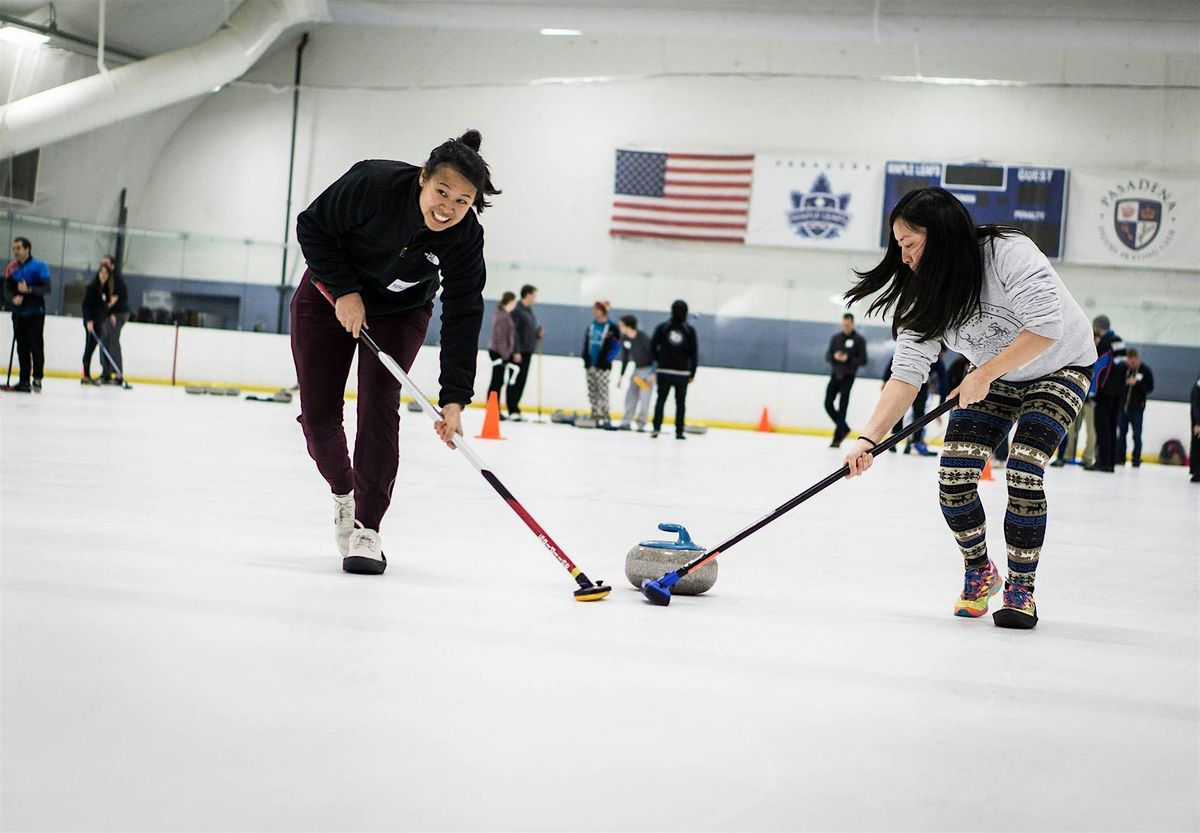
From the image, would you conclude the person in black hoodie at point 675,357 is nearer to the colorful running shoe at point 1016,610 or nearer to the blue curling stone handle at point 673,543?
the blue curling stone handle at point 673,543

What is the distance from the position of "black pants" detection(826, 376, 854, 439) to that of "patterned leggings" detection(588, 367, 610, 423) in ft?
8.07

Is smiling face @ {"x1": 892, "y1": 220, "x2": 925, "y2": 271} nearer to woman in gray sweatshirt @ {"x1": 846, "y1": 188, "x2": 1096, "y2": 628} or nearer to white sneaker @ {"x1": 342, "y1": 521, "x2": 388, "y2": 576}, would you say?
woman in gray sweatshirt @ {"x1": 846, "y1": 188, "x2": 1096, "y2": 628}

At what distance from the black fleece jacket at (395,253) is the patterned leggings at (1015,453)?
1299 mm

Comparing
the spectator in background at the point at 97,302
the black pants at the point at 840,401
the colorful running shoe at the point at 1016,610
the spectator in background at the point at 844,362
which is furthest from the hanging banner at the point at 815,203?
the colorful running shoe at the point at 1016,610

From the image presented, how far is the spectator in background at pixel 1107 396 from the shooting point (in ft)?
40.9

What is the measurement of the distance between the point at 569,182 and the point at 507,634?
16.8m

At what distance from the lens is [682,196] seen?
18.5 meters

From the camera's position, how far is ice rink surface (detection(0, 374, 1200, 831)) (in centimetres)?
171

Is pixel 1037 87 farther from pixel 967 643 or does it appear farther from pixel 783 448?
pixel 967 643

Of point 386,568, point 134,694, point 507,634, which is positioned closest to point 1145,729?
point 507,634

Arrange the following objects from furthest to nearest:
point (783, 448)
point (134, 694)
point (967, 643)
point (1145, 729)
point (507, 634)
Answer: point (783, 448)
point (967, 643)
point (507, 634)
point (1145, 729)
point (134, 694)

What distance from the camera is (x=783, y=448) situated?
12.9m

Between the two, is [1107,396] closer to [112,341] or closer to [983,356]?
[983,356]

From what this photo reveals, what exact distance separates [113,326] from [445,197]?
12587 millimetres
